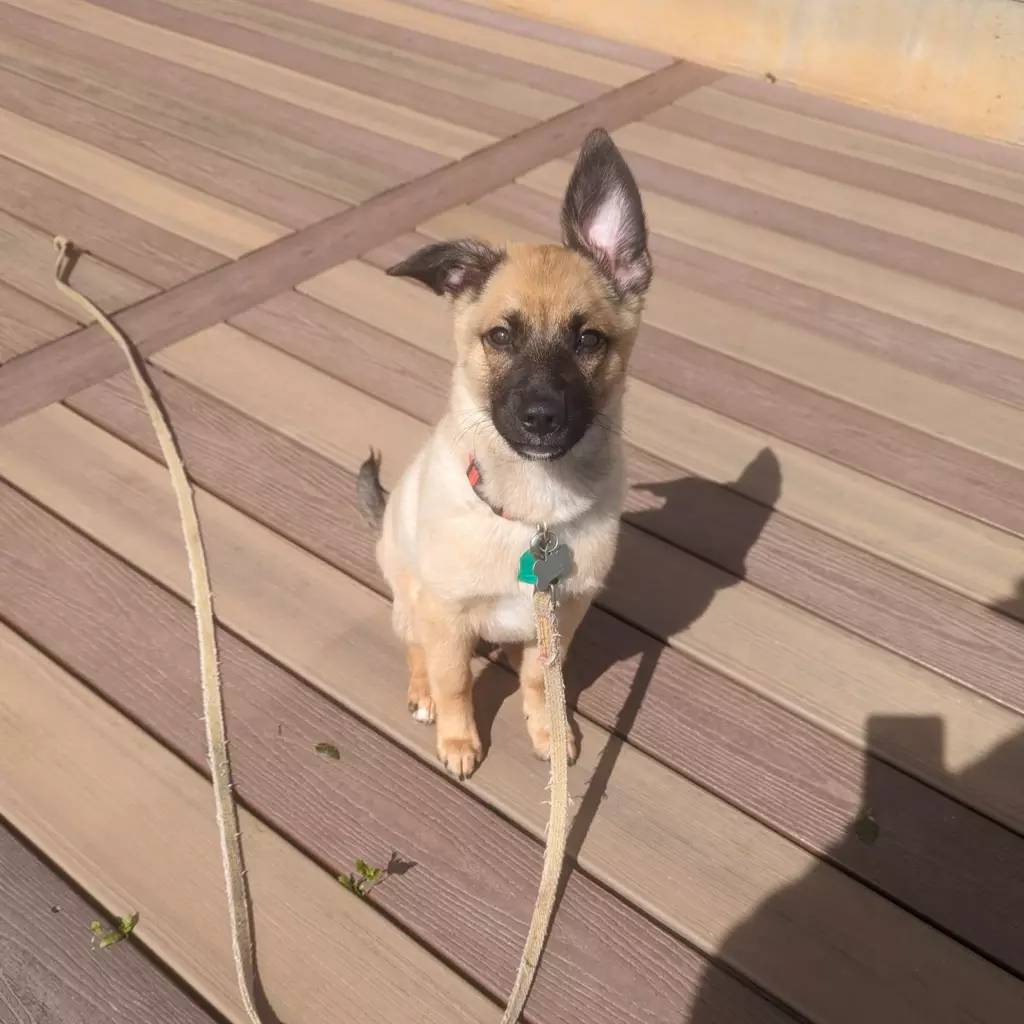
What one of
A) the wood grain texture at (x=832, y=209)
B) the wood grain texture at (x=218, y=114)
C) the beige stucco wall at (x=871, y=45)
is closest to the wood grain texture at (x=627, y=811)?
the wood grain texture at (x=218, y=114)

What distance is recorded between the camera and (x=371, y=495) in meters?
2.35

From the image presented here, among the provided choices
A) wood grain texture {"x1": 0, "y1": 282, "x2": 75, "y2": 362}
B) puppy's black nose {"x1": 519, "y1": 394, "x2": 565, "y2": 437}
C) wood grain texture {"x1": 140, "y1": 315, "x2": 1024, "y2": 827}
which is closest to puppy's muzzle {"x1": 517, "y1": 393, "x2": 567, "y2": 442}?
puppy's black nose {"x1": 519, "y1": 394, "x2": 565, "y2": 437}

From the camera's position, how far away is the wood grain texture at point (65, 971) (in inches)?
64.2

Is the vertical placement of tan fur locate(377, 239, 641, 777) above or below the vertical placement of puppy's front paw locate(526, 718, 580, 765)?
above

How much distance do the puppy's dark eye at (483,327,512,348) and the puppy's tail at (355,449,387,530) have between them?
22.8 inches

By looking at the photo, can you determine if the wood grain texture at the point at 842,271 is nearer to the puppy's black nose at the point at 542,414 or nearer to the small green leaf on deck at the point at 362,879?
the puppy's black nose at the point at 542,414

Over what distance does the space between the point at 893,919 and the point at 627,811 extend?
57 centimetres

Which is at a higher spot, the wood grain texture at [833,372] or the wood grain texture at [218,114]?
the wood grain texture at [218,114]

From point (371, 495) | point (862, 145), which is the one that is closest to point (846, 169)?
point (862, 145)

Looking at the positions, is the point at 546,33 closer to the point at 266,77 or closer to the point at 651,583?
the point at 266,77

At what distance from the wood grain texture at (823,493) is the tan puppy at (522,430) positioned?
35.2 inches

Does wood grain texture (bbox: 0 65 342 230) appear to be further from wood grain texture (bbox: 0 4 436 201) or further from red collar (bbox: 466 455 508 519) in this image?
red collar (bbox: 466 455 508 519)

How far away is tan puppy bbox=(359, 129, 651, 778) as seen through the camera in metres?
1.82

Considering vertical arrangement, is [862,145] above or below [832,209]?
above
